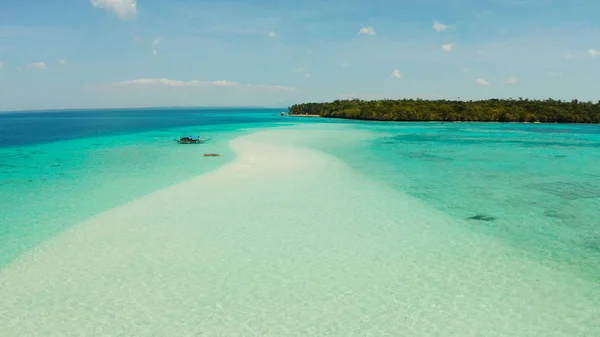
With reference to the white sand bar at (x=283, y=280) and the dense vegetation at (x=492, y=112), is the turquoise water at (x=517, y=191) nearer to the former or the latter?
the white sand bar at (x=283, y=280)

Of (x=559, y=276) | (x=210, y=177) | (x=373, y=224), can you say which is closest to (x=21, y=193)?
(x=210, y=177)

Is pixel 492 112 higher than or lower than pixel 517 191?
higher

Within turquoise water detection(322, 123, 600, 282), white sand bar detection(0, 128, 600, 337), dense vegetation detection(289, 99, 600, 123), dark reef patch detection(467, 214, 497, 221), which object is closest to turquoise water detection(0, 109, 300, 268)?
white sand bar detection(0, 128, 600, 337)

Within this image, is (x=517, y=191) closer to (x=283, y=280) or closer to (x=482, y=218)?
(x=482, y=218)

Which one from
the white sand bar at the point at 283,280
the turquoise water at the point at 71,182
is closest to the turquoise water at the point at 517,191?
the white sand bar at the point at 283,280

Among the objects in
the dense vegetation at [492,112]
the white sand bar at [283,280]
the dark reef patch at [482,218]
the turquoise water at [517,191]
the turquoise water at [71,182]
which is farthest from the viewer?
the dense vegetation at [492,112]

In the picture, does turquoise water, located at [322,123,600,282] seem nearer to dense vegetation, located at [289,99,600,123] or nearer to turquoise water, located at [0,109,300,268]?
turquoise water, located at [0,109,300,268]

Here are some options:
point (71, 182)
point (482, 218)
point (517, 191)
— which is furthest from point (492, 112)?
point (71, 182)

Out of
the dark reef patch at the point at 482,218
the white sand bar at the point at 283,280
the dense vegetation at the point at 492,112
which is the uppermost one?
the dense vegetation at the point at 492,112

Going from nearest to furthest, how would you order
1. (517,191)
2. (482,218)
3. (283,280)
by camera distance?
(283,280)
(482,218)
(517,191)
